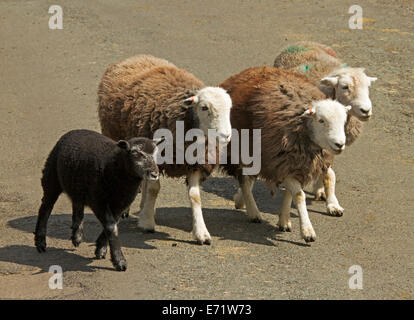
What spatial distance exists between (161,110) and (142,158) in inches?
66.1

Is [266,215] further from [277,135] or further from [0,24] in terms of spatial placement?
[0,24]

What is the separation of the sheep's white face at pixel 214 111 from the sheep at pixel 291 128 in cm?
81

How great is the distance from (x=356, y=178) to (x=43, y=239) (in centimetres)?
552

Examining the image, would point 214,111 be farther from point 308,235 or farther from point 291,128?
point 308,235

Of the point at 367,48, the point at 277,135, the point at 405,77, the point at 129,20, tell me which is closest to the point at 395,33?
the point at 367,48

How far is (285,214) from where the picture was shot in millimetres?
10000

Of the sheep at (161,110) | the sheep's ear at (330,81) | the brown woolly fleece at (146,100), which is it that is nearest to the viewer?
Result: the sheep at (161,110)

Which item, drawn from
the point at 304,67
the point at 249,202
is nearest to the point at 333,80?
the point at 304,67

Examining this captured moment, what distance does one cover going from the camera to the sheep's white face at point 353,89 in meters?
10.5

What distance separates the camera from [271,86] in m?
10.1

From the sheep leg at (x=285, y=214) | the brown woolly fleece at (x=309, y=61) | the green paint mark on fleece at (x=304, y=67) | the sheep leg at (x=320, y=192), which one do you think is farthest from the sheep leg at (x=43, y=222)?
the green paint mark on fleece at (x=304, y=67)

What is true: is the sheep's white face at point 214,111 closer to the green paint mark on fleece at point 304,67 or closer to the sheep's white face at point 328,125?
the sheep's white face at point 328,125

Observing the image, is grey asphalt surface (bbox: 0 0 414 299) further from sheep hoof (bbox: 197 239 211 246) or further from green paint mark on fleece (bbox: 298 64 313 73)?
green paint mark on fleece (bbox: 298 64 313 73)

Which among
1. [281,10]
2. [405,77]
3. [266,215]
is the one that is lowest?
[266,215]
